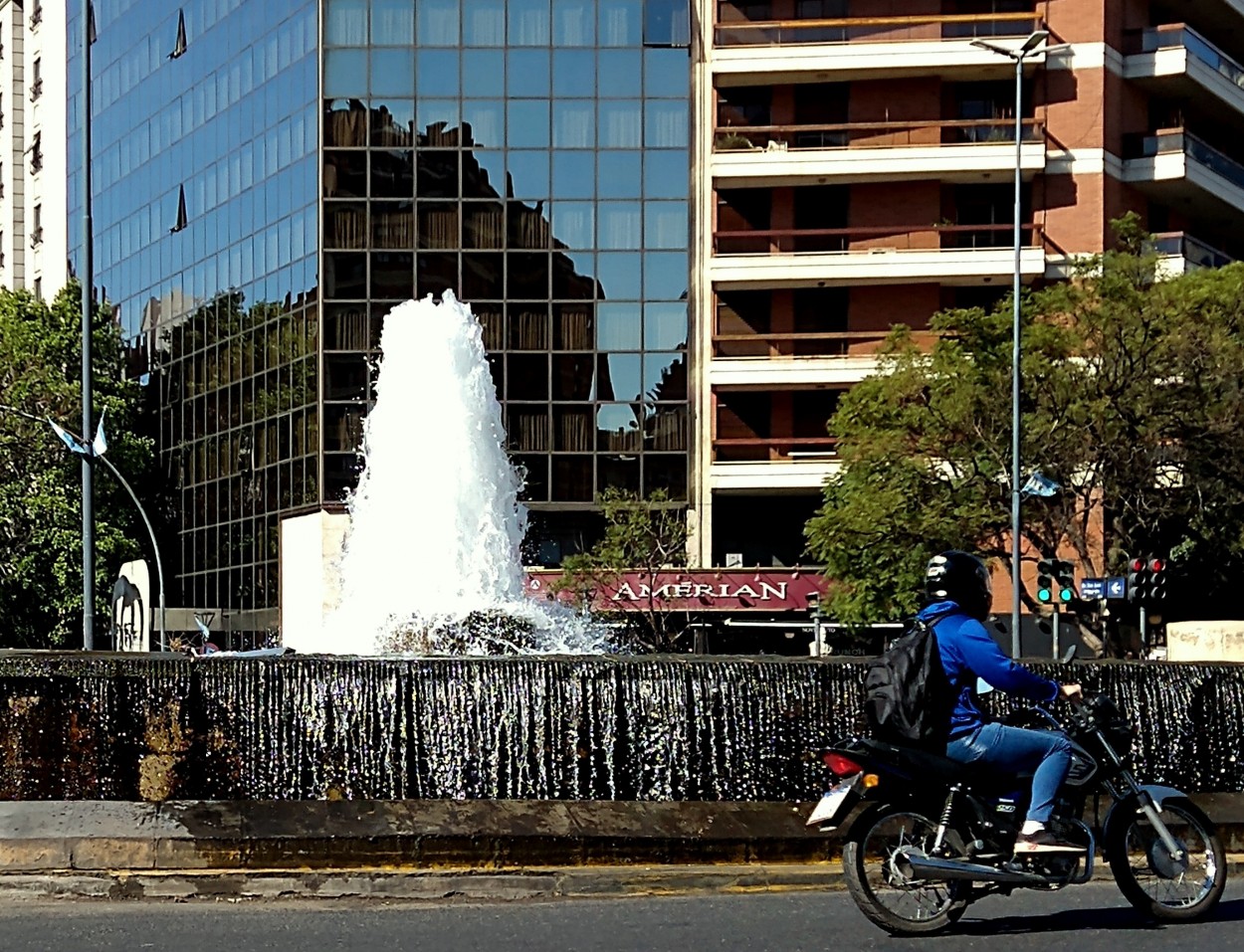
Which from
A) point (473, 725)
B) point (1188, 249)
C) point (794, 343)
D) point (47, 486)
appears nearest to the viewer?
point (473, 725)

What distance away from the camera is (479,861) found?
454 inches

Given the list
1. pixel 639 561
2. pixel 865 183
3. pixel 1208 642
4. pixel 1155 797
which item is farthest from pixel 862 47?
pixel 1155 797

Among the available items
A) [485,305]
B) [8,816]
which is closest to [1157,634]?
[485,305]

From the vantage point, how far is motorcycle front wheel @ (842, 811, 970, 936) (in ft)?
30.3

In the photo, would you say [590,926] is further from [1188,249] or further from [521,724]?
[1188,249]

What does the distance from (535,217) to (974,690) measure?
1800 inches

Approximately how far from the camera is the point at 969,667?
30.5 ft

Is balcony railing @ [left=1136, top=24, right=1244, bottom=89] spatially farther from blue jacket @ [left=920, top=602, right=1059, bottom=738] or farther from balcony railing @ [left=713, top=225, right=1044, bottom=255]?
blue jacket @ [left=920, top=602, right=1059, bottom=738]

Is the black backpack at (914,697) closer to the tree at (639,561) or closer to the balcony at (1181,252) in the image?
the tree at (639,561)

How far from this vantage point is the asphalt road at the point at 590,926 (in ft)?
29.9

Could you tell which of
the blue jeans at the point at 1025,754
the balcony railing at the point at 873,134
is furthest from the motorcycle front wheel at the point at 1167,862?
the balcony railing at the point at 873,134

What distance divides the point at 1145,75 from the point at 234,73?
24837 millimetres

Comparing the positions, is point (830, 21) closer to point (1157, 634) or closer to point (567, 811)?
point (1157, 634)

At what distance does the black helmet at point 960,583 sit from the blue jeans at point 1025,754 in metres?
0.54
